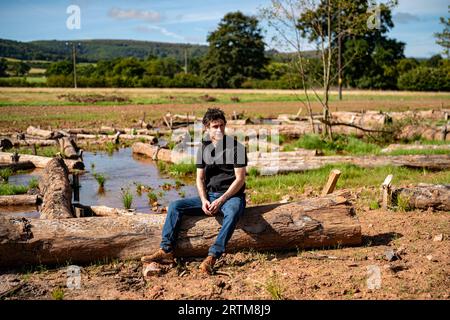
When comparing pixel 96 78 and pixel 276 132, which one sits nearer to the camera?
pixel 276 132

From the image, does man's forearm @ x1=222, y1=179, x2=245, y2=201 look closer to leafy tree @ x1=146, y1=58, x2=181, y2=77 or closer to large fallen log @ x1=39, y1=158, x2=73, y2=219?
large fallen log @ x1=39, y1=158, x2=73, y2=219

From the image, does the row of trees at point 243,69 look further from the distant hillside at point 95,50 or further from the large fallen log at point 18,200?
the large fallen log at point 18,200

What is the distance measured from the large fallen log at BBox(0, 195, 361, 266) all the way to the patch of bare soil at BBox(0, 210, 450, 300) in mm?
136

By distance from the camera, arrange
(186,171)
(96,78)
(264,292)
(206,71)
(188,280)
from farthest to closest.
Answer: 1. (206,71)
2. (96,78)
3. (186,171)
4. (188,280)
5. (264,292)

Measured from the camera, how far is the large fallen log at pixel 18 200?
29.7 ft

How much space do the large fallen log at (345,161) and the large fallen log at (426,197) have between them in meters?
3.73

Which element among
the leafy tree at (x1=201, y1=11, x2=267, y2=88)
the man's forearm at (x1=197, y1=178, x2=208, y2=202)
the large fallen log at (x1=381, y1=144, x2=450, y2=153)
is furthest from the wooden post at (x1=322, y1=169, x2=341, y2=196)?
the leafy tree at (x1=201, y1=11, x2=267, y2=88)

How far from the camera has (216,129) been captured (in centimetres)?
581

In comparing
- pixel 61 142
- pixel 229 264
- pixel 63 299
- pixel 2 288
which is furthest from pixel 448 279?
pixel 61 142

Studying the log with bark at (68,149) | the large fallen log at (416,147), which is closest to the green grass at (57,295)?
the log with bark at (68,149)

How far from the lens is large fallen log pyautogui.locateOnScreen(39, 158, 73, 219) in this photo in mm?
7133
